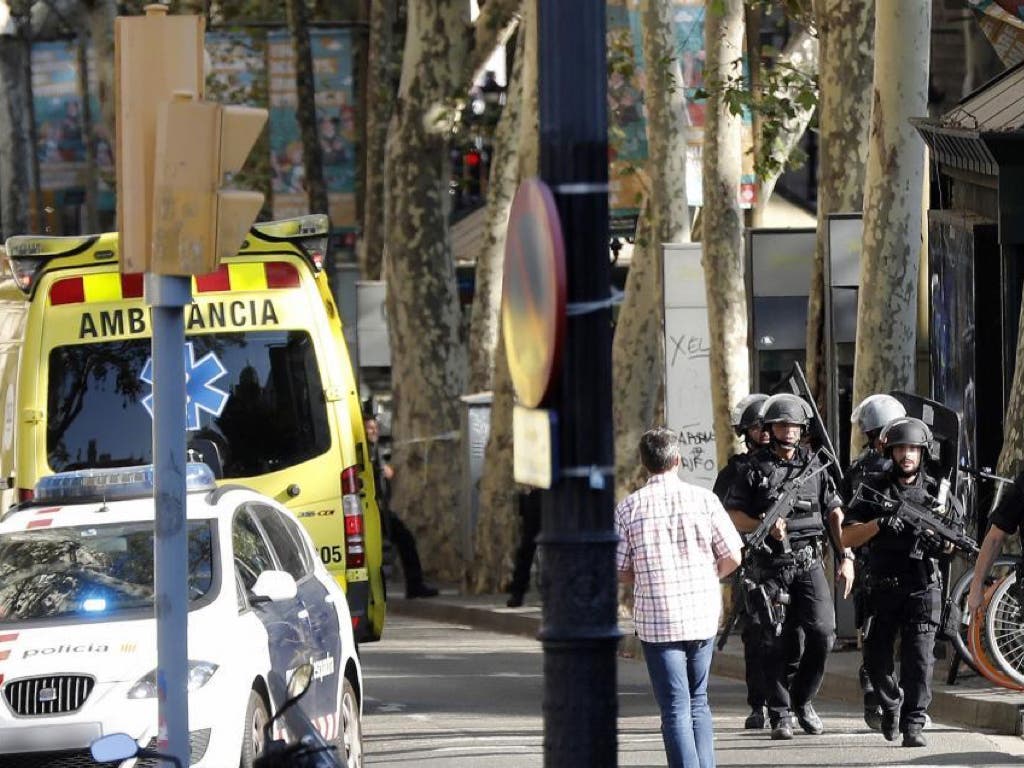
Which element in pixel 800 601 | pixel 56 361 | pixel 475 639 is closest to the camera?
pixel 800 601

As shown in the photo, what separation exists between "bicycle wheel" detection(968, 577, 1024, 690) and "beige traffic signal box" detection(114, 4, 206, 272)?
6.16 m

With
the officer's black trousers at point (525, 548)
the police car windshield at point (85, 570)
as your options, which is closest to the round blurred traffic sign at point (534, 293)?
the police car windshield at point (85, 570)

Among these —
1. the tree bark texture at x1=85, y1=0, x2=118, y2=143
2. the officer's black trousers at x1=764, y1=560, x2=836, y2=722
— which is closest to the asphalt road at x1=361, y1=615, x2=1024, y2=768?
the officer's black trousers at x1=764, y1=560, x2=836, y2=722

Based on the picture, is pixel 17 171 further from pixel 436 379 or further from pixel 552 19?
pixel 552 19

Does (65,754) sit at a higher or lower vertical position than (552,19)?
lower

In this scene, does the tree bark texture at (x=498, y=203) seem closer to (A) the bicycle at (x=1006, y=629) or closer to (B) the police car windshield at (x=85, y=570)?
(A) the bicycle at (x=1006, y=629)

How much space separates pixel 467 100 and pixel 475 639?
8799mm

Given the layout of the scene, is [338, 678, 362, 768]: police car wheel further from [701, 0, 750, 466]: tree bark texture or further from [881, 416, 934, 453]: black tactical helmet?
[701, 0, 750, 466]: tree bark texture

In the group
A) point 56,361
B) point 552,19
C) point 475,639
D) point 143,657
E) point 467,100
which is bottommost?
point 475,639

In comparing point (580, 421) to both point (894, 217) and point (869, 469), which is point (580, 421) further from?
point (894, 217)

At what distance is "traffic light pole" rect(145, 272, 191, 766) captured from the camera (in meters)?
7.41

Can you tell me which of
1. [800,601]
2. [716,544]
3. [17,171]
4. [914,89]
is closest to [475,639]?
[914,89]

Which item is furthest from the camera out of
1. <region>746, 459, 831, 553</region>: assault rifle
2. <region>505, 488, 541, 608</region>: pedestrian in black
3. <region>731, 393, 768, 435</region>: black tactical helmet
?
<region>505, 488, 541, 608</region>: pedestrian in black

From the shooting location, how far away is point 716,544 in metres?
9.85
